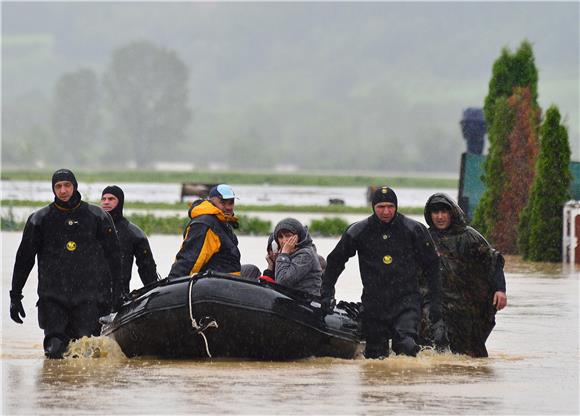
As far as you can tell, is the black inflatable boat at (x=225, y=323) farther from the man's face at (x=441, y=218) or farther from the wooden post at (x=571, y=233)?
the wooden post at (x=571, y=233)

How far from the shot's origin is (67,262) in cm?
1320

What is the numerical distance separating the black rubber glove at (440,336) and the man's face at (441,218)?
82 cm

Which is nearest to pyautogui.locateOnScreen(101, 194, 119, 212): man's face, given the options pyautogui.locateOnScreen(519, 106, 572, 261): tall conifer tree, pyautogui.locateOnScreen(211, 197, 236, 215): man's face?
pyautogui.locateOnScreen(211, 197, 236, 215): man's face

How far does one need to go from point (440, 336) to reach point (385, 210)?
4.13ft

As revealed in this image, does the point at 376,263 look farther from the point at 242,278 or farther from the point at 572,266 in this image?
the point at 572,266

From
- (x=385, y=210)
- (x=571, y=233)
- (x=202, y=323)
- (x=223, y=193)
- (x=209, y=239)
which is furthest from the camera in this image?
(x=571, y=233)

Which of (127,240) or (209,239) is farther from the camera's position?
(127,240)

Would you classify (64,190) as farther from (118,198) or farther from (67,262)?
(118,198)

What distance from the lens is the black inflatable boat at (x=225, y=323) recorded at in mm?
12859

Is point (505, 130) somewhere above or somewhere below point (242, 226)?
above

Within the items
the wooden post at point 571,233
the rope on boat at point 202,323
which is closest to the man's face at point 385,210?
the rope on boat at point 202,323

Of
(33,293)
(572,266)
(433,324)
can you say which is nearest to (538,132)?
(572,266)

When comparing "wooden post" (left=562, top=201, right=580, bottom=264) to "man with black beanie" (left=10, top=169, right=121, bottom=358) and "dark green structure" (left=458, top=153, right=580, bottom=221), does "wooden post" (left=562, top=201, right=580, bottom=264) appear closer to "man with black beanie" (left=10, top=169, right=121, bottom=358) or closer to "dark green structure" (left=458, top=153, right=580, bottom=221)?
"dark green structure" (left=458, top=153, right=580, bottom=221)

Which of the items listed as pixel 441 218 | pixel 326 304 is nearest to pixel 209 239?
pixel 326 304
